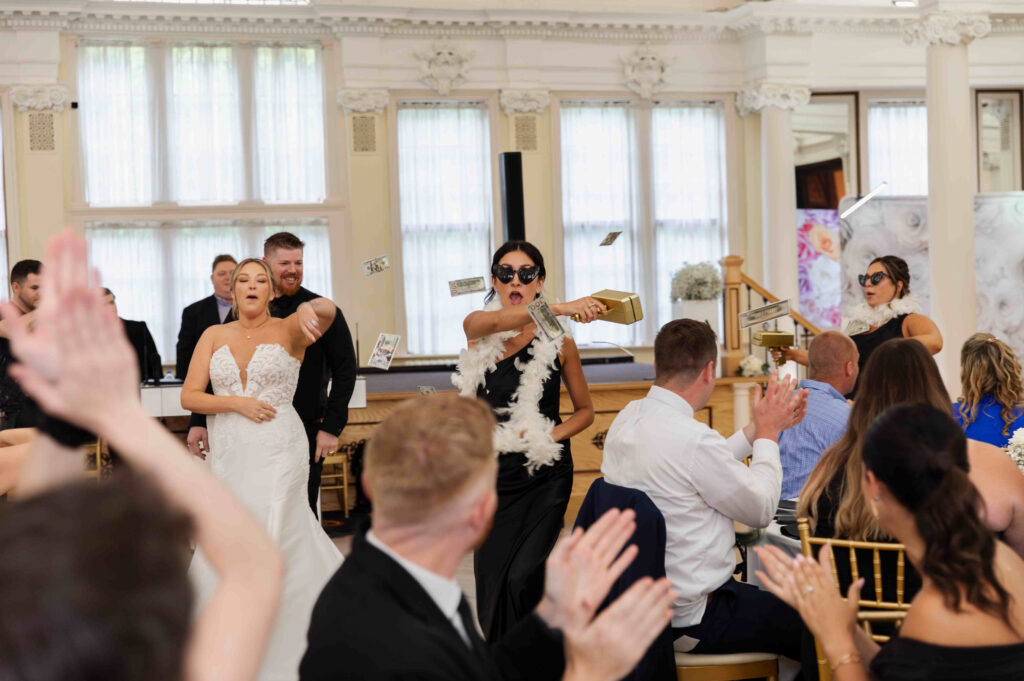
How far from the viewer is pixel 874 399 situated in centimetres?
277

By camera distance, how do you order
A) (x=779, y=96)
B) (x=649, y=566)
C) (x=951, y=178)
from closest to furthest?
(x=649, y=566) → (x=951, y=178) → (x=779, y=96)

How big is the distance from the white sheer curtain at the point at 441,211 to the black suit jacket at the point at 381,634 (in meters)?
9.16

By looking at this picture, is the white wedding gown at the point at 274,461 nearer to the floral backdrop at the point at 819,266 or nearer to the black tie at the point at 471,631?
the black tie at the point at 471,631

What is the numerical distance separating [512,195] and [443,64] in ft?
14.2

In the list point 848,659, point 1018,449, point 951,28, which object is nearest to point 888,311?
point 1018,449

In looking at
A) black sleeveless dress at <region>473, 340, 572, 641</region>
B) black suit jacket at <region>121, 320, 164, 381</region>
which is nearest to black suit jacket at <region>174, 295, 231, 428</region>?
black suit jacket at <region>121, 320, 164, 381</region>

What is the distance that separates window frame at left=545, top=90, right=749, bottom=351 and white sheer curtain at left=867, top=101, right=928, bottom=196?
5.45 feet

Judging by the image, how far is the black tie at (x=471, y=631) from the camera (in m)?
1.53

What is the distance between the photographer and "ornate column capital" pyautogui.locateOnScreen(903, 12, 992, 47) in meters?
8.26

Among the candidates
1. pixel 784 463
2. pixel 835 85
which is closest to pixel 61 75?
pixel 835 85

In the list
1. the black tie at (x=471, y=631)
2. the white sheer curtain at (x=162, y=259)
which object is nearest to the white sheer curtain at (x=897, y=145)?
the white sheer curtain at (x=162, y=259)

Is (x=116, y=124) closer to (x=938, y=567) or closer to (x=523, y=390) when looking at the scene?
(x=523, y=390)

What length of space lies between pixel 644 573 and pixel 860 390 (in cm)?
77

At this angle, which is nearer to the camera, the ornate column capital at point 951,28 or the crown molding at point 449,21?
the ornate column capital at point 951,28
